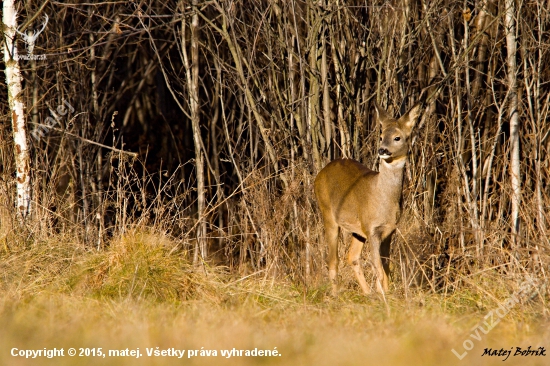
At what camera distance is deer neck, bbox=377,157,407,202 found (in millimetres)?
6316

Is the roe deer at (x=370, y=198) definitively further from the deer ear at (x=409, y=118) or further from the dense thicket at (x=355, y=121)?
the dense thicket at (x=355, y=121)

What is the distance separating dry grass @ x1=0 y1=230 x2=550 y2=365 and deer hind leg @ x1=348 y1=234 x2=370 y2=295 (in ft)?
0.46

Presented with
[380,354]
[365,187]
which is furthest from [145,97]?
[380,354]

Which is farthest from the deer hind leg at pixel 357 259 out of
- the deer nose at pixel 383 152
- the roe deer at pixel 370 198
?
the deer nose at pixel 383 152

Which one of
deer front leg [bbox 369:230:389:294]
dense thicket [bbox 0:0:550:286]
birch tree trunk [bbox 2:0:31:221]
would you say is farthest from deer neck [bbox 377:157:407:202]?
birch tree trunk [bbox 2:0:31:221]

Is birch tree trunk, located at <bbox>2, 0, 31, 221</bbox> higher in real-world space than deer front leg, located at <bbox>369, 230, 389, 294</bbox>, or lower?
higher

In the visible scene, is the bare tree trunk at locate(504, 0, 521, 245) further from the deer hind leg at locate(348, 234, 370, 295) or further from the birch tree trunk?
the birch tree trunk

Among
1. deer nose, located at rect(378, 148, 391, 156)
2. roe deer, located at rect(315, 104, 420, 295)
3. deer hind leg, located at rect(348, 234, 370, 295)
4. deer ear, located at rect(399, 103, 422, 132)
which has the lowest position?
deer hind leg, located at rect(348, 234, 370, 295)

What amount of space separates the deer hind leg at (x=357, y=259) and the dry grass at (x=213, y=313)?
14 cm

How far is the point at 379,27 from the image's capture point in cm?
771

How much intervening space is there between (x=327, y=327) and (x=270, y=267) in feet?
7.39

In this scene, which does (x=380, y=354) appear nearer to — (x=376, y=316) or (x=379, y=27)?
(x=376, y=316)

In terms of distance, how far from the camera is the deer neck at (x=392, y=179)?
632cm

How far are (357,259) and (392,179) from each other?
98 centimetres
